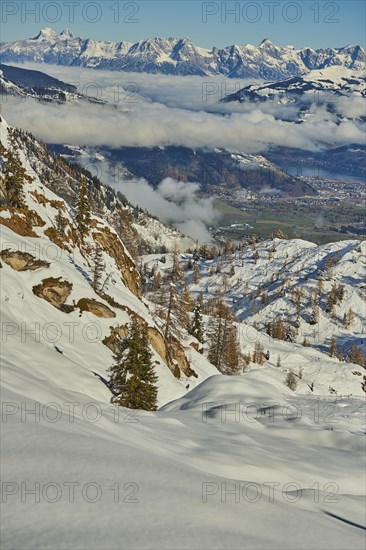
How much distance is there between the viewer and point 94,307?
49.1 m

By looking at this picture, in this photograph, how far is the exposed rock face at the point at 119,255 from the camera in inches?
2953

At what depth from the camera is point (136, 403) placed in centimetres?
2984

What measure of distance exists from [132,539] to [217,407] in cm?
1540

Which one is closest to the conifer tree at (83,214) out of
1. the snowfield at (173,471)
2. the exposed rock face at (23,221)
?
the exposed rock face at (23,221)

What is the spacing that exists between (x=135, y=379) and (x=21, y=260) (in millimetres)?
22798

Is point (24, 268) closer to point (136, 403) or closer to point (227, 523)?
point (136, 403)

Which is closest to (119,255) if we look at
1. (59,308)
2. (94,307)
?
(94,307)

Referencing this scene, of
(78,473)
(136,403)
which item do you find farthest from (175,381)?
(78,473)

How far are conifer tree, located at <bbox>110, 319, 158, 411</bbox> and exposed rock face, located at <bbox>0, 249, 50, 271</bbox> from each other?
19141mm

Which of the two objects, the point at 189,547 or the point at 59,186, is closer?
the point at 189,547

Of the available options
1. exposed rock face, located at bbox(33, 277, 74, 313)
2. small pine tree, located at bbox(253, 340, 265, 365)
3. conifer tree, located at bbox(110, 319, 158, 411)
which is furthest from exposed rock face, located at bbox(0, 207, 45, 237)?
small pine tree, located at bbox(253, 340, 265, 365)

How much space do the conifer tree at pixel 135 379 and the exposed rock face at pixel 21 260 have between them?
62.8ft

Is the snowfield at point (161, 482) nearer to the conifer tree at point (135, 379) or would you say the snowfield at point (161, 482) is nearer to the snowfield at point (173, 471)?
the snowfield at point (173, 471)

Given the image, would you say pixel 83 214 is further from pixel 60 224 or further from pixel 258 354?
pixel 258 354
